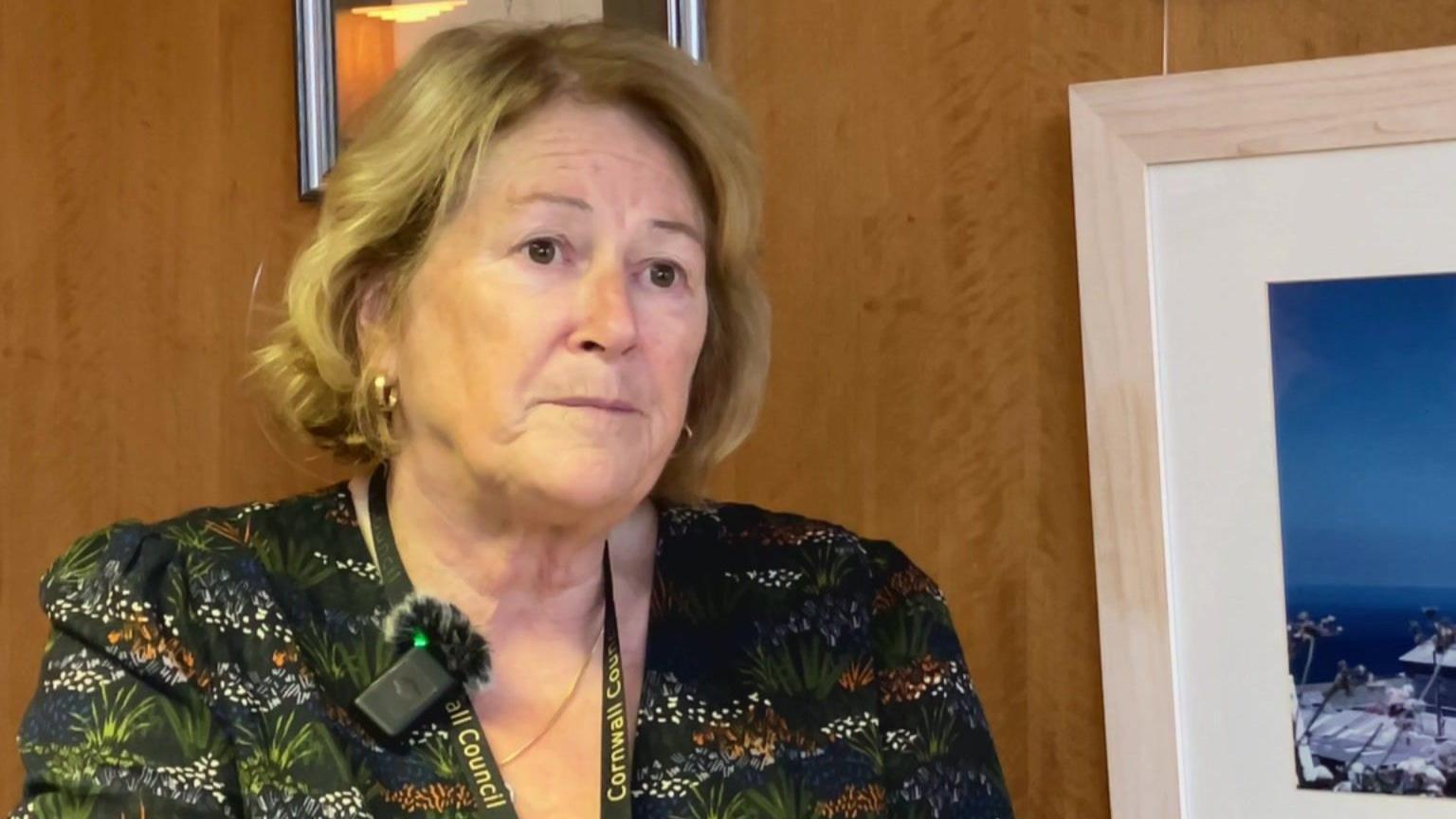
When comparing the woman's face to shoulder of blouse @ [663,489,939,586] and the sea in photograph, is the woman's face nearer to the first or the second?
shoulder of blouse @ [663,489,939,586]

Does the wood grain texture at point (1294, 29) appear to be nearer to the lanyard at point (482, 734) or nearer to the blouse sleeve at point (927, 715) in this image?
the blouse sleeve at point (927, 715)

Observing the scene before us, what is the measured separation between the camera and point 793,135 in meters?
1.49

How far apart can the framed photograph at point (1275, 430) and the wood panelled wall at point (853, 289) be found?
62 millimetres

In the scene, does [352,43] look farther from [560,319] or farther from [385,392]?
[560,319]

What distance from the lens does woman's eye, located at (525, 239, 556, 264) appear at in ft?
3.81

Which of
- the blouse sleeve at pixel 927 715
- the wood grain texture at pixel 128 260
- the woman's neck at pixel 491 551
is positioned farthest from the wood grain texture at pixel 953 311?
the wood grain texture at pixel 128 260

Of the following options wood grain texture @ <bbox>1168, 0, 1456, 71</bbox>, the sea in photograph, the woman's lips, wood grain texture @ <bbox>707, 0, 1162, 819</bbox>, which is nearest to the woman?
the woman's lips

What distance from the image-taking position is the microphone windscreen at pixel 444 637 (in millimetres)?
1166

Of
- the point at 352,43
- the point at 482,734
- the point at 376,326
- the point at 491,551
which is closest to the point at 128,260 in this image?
the point at 352,43

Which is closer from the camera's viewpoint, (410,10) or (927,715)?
(927,715)

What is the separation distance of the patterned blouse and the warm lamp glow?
524 millimetres

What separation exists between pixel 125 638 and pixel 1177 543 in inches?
31.0

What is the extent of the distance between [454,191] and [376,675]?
1.14 feet

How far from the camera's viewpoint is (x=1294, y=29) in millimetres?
1326
